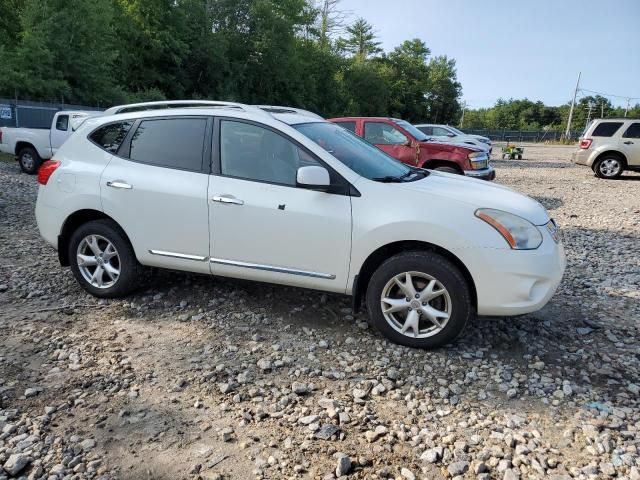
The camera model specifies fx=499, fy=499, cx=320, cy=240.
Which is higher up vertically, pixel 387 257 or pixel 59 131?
pixel 59 131

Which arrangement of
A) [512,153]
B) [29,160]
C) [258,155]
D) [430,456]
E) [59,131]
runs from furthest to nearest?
[512,153], [29,160], [59,131], [258,155], [430,456]

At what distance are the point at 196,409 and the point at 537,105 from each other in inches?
5377

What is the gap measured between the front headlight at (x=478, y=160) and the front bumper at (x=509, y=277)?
6583 mm

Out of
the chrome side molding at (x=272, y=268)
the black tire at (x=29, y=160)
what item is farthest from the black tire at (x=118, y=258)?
the black tire at (x=29, y=160)

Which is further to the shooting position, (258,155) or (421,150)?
(421,150)

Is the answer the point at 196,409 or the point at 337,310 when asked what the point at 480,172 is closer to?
the point at 337,310

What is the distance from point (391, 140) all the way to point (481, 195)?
22.0ft

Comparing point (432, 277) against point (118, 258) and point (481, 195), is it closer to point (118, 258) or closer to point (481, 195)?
point (481, 195)

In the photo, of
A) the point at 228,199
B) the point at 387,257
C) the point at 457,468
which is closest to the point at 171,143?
the point at 228,199

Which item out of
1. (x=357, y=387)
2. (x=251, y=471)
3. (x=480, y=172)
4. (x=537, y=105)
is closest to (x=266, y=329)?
A: (x=357, y=387)

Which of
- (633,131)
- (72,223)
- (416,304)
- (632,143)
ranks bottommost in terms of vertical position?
(416,304)

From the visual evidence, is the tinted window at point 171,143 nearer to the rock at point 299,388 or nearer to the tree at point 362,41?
the rock at point 299,388

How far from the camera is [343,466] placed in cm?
256

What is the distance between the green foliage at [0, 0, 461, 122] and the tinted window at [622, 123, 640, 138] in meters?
22.3
